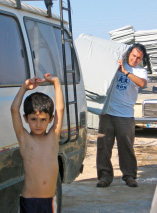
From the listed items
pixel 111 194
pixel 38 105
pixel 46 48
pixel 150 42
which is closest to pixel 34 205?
pixel 38 105

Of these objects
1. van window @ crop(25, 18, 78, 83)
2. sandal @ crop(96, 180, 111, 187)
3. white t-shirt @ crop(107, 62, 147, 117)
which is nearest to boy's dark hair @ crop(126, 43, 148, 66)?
white t-shirt @ crop(107, 62, 147, 117)

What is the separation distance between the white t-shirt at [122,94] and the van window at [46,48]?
5.06 ft

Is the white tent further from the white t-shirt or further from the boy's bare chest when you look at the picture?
the boy's bare chest

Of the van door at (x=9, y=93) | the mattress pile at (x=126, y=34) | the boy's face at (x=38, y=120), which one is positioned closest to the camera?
the boy's face at (x=38, y=120)

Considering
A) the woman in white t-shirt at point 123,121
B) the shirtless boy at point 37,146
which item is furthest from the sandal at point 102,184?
the shirtless boy at point 37,146

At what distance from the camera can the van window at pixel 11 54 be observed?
4277 millimetres

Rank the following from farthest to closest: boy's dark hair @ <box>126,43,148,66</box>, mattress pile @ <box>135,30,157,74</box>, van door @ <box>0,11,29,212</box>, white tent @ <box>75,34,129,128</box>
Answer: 1. mattress pile @ <box>135,30,157,74</box>
2. boy's dark hair @ <box>126,43,148,66</box>
3. white tent @ <box>75,34,129,128</box>
4. van door @ <box>0,11,29,212</box>

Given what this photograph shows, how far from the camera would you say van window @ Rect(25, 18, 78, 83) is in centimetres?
488

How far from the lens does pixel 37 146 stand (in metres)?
3.81

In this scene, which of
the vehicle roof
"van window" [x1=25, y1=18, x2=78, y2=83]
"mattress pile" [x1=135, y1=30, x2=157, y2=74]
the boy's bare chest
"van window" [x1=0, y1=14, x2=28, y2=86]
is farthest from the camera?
"mattress pile" [x1=135, y1=30, x2=157, y2=74]

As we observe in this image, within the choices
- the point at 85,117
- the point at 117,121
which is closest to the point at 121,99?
the point at 117,121

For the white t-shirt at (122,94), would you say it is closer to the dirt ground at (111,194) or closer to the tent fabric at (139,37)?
the dirt ground at (111,194)

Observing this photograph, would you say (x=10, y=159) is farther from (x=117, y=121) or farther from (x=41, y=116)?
(x=117, y=121)

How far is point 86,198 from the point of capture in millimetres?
6484
